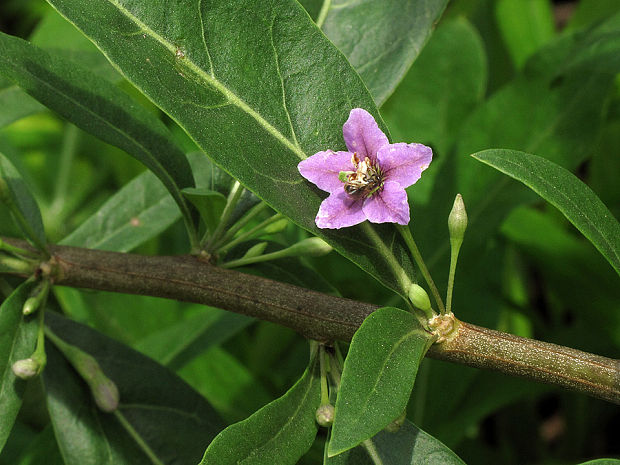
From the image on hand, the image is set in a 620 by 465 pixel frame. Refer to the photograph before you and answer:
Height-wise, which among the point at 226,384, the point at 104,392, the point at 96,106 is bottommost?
the point at 226,384

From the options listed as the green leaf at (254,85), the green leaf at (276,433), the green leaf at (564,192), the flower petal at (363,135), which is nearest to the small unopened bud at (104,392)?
the green leaf at (276,433)

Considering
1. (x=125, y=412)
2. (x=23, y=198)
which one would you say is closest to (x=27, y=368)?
(x=125, y=412)

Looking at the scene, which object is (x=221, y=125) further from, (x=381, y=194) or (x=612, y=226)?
(x=612, y=226)

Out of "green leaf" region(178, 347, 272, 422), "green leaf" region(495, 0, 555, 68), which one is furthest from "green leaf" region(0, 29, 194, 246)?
"green leaf" region(495, 0, 555, 68)

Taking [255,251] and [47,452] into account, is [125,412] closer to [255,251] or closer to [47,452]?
[47,452]

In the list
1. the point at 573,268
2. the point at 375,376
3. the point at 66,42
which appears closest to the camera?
the point at 375,376

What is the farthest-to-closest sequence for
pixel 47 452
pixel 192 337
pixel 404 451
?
pixel 192 337
pixel 47 452
pixel 404 451

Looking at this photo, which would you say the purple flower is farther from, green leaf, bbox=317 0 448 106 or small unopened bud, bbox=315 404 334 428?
green leaf, bbox=317 0 448 106
